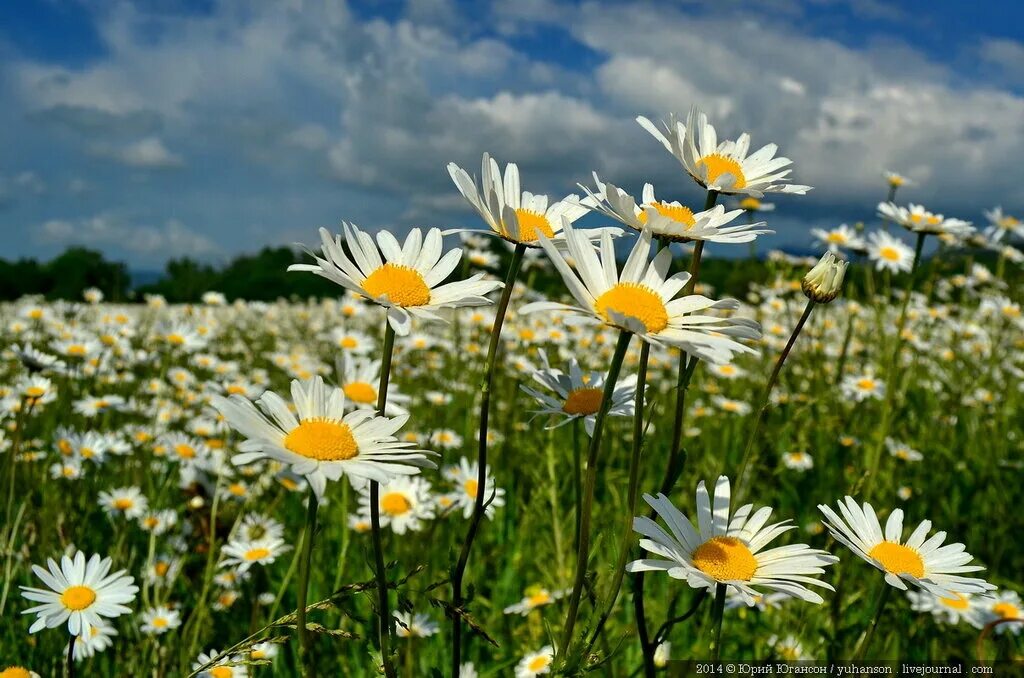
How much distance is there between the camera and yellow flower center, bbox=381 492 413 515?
2.48 m

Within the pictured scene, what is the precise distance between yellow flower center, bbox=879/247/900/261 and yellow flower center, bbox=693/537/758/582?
322cm

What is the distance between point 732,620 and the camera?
260 cm

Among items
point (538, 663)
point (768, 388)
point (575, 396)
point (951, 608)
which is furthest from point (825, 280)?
point (951, 608)

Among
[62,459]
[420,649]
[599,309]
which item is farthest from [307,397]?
[62,459]

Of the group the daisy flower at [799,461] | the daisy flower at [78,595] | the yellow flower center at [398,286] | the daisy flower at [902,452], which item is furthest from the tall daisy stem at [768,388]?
the daisy flower at [902,452]

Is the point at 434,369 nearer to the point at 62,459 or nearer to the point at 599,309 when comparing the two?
the point at 62,459

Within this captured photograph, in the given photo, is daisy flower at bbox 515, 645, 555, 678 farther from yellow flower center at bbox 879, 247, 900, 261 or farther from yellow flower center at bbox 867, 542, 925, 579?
yellow flower center at bbox 879, 247, 900, 261

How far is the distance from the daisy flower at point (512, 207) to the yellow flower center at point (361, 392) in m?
1.08

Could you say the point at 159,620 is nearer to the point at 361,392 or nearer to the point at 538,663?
the point at 361,392

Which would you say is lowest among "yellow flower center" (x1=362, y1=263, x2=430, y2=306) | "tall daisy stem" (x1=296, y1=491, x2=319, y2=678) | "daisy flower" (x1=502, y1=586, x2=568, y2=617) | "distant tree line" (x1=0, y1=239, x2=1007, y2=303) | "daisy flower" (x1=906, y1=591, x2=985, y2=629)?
"daisy flower" (x1=502, y1=586, x2=568, y2=617)

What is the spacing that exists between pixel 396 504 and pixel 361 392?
47cm

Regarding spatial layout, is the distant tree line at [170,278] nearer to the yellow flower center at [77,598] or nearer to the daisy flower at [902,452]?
the daisy flower at [902,452]

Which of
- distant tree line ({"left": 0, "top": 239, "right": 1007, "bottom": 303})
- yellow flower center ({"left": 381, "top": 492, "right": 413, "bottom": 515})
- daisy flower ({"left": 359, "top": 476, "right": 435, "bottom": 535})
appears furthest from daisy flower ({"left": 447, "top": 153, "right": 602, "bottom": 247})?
distant tree line ({"left": 0, "top": 239, "right": 1007, "bottom": 303})

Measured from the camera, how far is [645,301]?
104 centimetres
